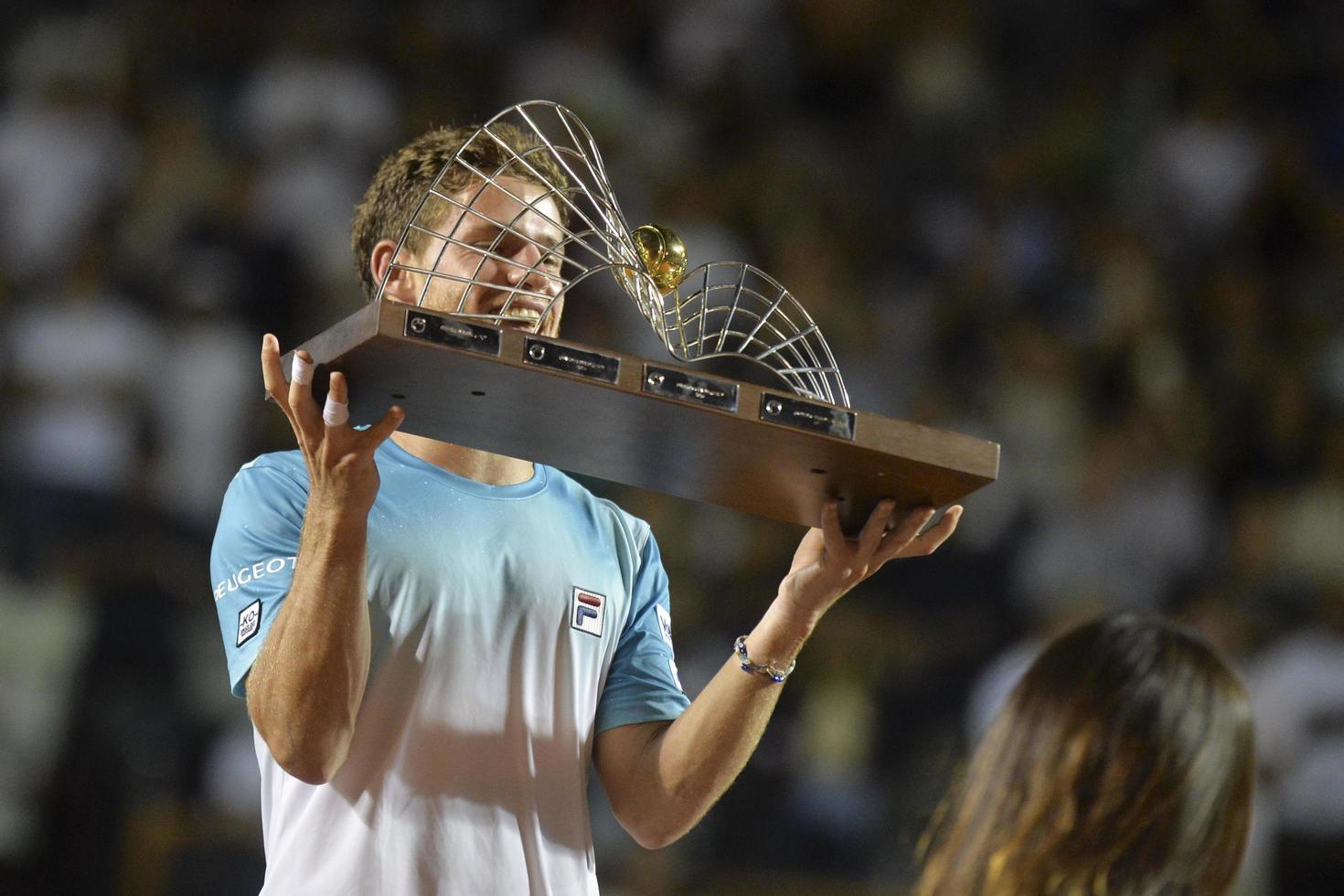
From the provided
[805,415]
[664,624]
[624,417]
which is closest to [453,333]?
[624,417]

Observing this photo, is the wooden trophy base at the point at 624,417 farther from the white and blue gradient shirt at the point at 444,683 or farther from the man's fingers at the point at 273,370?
the white and blue gradient shirt at the point at 444,683

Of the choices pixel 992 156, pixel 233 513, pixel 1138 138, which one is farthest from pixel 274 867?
pixel 1138 138

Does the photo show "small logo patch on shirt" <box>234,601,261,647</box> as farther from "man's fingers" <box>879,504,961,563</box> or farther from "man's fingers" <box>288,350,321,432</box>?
"man's fingers" <box>879,504,961,563</box>

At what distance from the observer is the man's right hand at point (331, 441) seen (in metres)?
1.64

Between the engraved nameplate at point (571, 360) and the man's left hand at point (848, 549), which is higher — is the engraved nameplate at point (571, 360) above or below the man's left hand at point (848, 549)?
above

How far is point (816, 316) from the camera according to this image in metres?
5.98

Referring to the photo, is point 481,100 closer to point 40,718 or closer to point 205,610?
point 205,610

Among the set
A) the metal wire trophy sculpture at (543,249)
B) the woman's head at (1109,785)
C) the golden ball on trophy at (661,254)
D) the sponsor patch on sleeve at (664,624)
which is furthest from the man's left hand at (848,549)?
the woman's head at (1109,785)

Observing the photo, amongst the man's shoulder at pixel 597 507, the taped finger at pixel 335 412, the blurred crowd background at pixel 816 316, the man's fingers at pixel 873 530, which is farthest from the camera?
the blurred crowd background at pixel 816 316

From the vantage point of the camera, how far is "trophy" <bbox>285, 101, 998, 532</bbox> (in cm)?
158

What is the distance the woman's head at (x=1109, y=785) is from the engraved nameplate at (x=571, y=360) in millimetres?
504

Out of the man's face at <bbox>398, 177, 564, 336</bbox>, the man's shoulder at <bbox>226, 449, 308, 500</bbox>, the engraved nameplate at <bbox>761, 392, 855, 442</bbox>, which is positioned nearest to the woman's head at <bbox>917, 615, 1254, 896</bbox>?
the engraved nameplate at <bbox>761, 392, 855, 442</bbox>

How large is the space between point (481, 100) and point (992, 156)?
7.66 ft

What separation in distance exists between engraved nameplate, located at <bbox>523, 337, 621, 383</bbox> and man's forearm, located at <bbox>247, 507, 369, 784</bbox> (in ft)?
0.98
